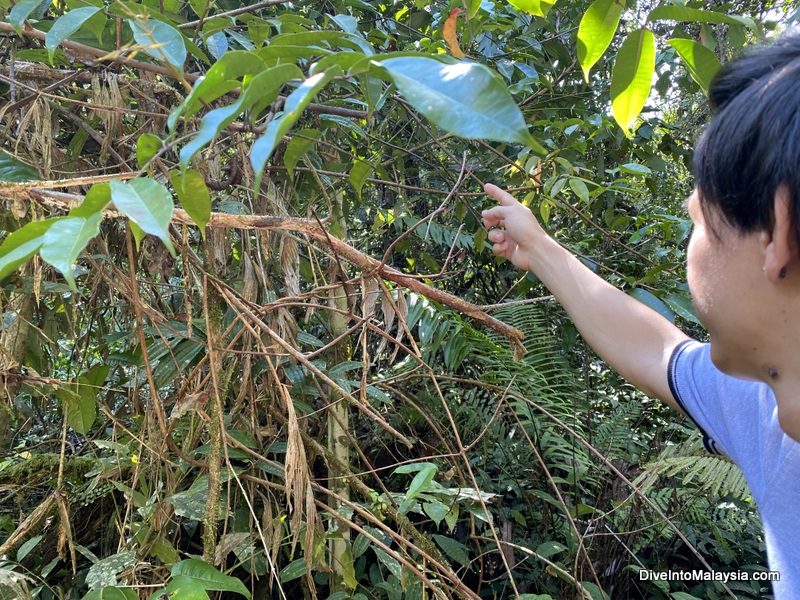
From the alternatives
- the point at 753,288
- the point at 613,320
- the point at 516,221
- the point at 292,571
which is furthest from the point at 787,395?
the point at 292,571

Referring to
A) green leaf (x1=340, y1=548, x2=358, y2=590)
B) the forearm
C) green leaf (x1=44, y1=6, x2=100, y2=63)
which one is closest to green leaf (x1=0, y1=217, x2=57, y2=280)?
green leaf (x1=44, y1=6, x2=100, y2=63)

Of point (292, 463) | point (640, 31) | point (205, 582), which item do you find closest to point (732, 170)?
point (640, 31)

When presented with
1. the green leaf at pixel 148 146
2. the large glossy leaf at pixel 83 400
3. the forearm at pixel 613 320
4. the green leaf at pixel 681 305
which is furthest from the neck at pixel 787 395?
the large glossy leaf at pixel 83 400

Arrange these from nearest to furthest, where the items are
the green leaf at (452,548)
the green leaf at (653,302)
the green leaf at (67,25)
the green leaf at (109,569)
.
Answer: the green leaf at (67,25), the green leaf at (109,569), the green leaf at (653,302), the green leaf at (452,548)

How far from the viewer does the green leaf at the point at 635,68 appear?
0.67 m

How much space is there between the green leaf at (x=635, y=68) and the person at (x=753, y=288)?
3.0 inches

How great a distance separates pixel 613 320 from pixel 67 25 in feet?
3.10

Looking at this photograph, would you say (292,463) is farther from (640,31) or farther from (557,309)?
(557,309)

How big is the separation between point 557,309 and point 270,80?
2.09 metres

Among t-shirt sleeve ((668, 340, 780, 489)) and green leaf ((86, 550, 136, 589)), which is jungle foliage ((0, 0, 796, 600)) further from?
t-shirt sleeve ((668, 340, 780, 489))

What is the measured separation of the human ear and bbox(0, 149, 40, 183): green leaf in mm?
1147

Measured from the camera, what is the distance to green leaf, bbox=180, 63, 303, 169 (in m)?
0.38

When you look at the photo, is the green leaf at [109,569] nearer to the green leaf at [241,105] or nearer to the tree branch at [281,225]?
the tree branch at [281,225]

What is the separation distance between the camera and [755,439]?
850 millimetres
